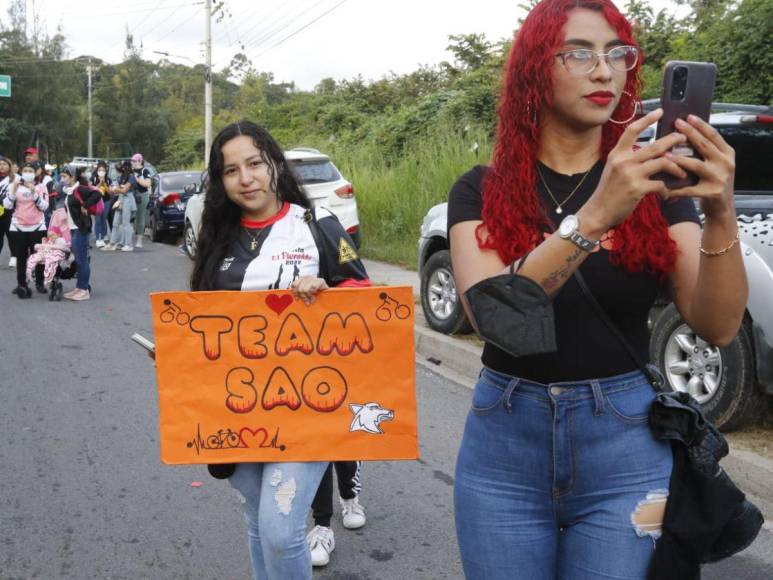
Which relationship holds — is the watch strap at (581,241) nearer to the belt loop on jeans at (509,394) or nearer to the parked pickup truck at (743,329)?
the belt loop on jeans at (509,394)

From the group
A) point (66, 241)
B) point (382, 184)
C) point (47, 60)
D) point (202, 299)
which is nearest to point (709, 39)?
point (382, 184)

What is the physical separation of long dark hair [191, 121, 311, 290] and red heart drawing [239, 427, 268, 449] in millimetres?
518

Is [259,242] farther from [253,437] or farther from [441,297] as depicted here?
[441,297]

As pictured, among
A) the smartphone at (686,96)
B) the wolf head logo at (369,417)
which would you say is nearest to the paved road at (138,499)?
the wolf head logo at (369,417)

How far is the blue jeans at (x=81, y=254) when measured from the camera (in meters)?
11.9

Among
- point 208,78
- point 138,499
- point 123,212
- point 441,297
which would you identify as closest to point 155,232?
point 123,212

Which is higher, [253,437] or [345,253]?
[345,253]

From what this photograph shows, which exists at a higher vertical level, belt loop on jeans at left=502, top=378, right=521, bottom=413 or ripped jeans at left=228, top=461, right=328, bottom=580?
belt loop on jeans at left=502, top=378, right=521, bottom=413

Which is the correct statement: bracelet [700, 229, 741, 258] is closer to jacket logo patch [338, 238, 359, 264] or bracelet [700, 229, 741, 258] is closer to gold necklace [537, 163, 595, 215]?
gold necklace [537, 163, 595, 215]

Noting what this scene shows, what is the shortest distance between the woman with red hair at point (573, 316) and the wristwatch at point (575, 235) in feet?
0.57

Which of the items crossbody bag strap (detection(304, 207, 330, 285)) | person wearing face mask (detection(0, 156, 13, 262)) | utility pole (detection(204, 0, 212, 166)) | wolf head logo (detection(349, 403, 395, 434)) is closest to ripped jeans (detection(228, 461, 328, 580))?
wolf head logo (detection(349, 403, 395, 434))

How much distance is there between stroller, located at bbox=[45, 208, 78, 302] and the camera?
11844mm

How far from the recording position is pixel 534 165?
2002 mm

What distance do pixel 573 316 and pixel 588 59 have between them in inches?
21.3
